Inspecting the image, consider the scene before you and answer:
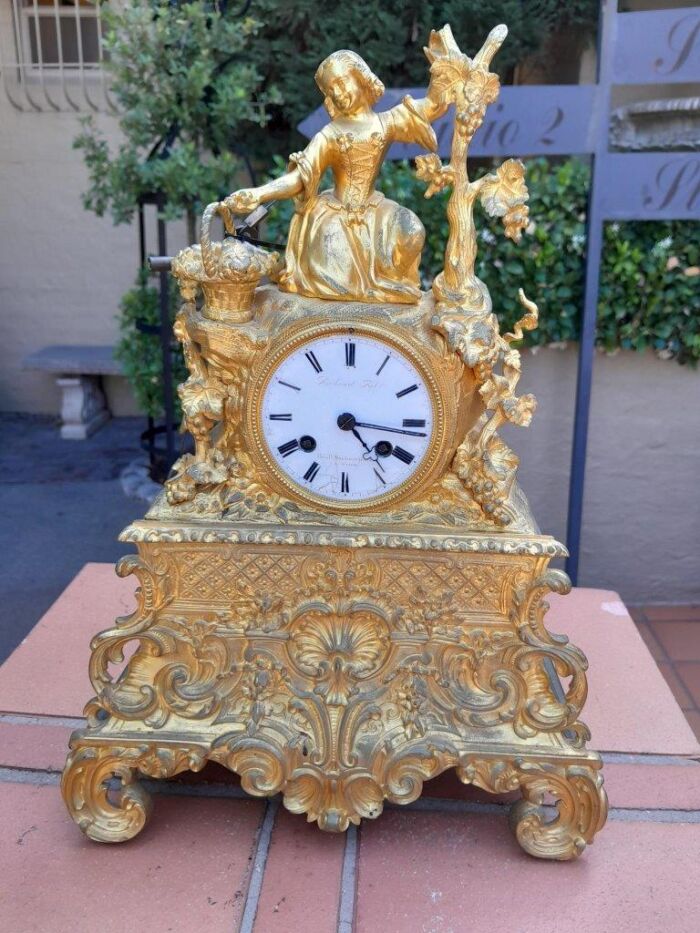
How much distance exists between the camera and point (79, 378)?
5219 millimetres

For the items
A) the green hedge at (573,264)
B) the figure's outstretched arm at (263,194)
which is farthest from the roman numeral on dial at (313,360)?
the green hedge at (573,264)

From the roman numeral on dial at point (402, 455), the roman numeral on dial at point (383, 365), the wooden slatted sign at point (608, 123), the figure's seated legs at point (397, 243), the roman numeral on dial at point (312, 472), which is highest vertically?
the wooden slatted sign at point (608, 123)

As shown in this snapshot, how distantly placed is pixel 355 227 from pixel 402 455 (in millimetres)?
417

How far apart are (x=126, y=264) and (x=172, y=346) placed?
1727mm

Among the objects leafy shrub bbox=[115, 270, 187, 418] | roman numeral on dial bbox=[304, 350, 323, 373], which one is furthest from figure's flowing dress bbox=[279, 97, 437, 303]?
leafy shrub bbox=[115, 270, 187, 418]

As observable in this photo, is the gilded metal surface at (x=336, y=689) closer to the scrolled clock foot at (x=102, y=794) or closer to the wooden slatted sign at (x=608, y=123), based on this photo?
the scrolled clock foot at (x=102, y=794)

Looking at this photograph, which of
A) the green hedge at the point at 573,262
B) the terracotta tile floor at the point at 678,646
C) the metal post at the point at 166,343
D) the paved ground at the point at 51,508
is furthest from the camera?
the metal post at the point at 166,343

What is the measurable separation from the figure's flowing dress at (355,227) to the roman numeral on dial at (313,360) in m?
0.11

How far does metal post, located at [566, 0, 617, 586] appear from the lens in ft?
9.07

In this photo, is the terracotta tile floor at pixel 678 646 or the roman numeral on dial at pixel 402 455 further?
the terracotta tile floor at pixel 678 646

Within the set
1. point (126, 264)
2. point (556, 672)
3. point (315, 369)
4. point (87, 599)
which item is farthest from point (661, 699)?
point (126, 264)

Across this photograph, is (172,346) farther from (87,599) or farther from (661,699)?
(661,699)

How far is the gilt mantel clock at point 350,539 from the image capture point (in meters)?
1.57

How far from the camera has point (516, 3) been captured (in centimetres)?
404
